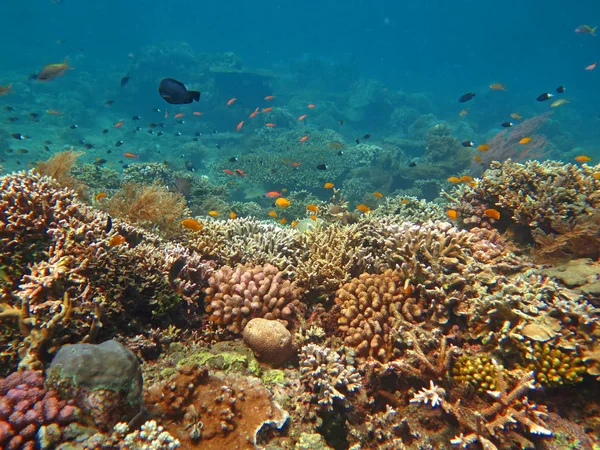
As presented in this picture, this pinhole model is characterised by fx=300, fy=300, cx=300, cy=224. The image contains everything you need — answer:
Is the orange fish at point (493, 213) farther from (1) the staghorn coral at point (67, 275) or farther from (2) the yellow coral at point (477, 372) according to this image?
(1) the staghorn coral at point (67, 275)

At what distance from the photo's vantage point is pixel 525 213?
6.08 m

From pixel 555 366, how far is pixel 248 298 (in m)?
3.70

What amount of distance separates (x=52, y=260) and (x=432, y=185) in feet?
59.6

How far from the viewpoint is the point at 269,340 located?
379 cm

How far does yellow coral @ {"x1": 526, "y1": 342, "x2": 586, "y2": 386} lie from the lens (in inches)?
125

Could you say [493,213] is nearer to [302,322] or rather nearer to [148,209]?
[302,322]

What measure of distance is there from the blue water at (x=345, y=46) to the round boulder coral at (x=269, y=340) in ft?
97.6

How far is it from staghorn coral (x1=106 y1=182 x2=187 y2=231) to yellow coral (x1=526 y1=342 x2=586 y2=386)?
6.41 meters

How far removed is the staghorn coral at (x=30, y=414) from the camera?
2.21 meters

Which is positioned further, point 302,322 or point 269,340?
point 302,322

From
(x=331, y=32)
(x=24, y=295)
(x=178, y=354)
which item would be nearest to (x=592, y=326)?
(x=178, y=354)

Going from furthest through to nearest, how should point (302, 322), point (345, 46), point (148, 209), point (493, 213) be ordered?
point (345, 46) → point (148, 209) → point (493, 213) → point (302, 322)

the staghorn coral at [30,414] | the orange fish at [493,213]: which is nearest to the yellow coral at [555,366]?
the orange fish at [493,213]

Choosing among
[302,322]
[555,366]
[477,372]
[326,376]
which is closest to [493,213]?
[555,366]
